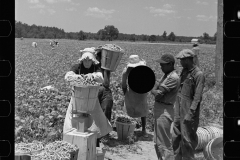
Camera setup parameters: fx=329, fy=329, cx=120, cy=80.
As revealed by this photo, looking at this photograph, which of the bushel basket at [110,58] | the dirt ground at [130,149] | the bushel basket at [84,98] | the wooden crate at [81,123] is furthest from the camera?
the dirt ground at [130,149]

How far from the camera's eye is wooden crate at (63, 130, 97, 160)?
2.80 meters

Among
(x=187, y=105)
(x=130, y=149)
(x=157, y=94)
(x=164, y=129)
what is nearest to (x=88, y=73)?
(x=157, y=94)

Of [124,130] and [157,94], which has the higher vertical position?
[157,94]

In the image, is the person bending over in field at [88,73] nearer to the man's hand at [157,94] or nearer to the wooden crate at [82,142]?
the wooden crate at [82,142]

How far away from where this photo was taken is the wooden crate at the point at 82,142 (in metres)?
2.80

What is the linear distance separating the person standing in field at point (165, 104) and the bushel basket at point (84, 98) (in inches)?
31.7

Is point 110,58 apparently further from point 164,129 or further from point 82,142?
point 82,142

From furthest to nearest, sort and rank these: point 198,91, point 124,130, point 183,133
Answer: point 124,130, point 183,133, point 198,91

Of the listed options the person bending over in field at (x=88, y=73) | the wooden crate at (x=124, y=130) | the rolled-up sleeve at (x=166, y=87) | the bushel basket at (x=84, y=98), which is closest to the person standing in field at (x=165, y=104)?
the rolled-up sleeve at (x=166, y=87)

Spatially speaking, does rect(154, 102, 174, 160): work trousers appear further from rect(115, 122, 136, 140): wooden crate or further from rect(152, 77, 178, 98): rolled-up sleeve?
rect(115, 122, 136, 140): wooden crate

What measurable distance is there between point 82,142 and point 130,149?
73.3 inches

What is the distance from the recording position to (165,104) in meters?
3.46

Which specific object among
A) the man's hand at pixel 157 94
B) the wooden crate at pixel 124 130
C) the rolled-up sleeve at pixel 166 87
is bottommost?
the wooden crate at pixel 124 130
